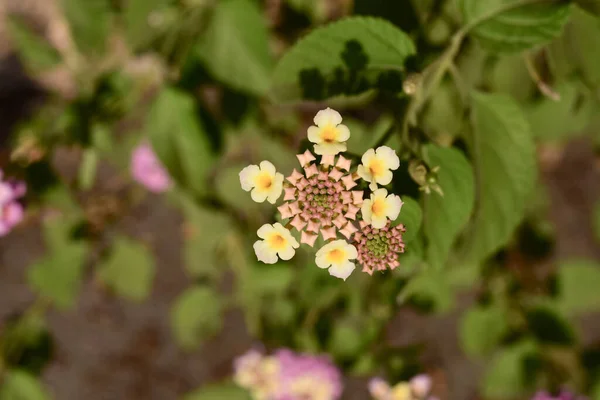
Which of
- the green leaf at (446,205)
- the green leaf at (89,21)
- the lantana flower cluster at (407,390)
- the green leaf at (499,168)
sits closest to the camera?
the green leaf at (446,205)

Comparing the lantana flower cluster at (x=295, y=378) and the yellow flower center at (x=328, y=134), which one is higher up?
the lantana flower cluster at (x=295, y=378)

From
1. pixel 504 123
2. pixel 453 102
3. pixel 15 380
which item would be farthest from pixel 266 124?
pixel 15 380

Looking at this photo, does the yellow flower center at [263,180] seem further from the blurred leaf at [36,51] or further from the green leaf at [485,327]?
the blurred leaf at [36,51]

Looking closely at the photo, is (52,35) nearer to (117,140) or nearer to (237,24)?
(117,140)

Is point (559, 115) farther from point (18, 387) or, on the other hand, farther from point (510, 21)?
point (18, 387)

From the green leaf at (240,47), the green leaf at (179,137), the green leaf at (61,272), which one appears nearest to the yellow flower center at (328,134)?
the green leaf at (240,47)

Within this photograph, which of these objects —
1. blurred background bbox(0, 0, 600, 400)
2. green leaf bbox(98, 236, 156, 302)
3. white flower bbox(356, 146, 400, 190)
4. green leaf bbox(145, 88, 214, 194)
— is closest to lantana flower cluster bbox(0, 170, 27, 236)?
blurred background bbox(0, 0, 600, 400)
